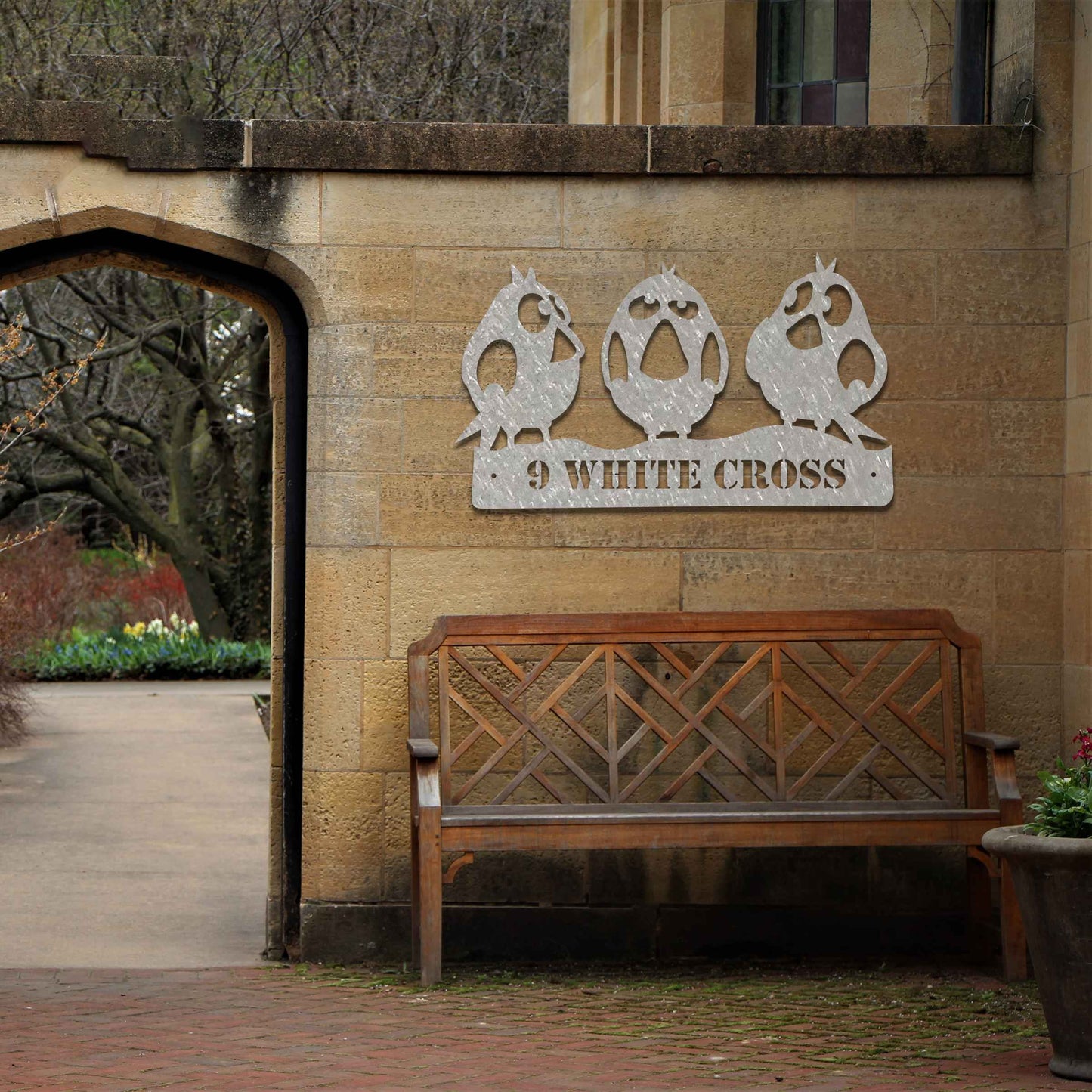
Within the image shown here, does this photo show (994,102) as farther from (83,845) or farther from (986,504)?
(83,845)

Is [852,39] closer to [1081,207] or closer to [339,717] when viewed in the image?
[1081,207]

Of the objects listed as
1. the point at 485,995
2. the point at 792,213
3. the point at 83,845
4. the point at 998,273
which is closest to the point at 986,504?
the point at 998,273

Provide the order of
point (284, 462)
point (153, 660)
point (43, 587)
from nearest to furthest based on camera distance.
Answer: point (284, 462) → point (153, 660) → point (43, 587)

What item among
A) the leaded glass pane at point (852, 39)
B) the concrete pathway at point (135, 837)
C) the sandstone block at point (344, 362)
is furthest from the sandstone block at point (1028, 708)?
the leaded glass pane at point (852, 39)

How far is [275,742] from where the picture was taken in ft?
24.3

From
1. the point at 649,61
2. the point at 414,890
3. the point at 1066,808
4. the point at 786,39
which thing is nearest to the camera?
the point at 1066,808

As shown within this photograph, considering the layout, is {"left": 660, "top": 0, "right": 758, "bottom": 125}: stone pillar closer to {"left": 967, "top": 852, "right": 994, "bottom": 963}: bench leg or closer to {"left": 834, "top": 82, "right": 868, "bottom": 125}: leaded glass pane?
{"left": 834, "top": 82, "right": 868, "bottom": 125}: leaded glass pane

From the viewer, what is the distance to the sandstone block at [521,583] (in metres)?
7.06

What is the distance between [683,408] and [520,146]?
48.4 inches

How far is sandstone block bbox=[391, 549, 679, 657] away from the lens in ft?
23.2

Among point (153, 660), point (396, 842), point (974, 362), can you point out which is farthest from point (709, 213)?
point (153, 660)

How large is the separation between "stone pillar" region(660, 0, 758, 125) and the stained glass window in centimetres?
10

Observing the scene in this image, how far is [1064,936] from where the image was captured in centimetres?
517

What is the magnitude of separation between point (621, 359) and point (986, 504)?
1.60 m
